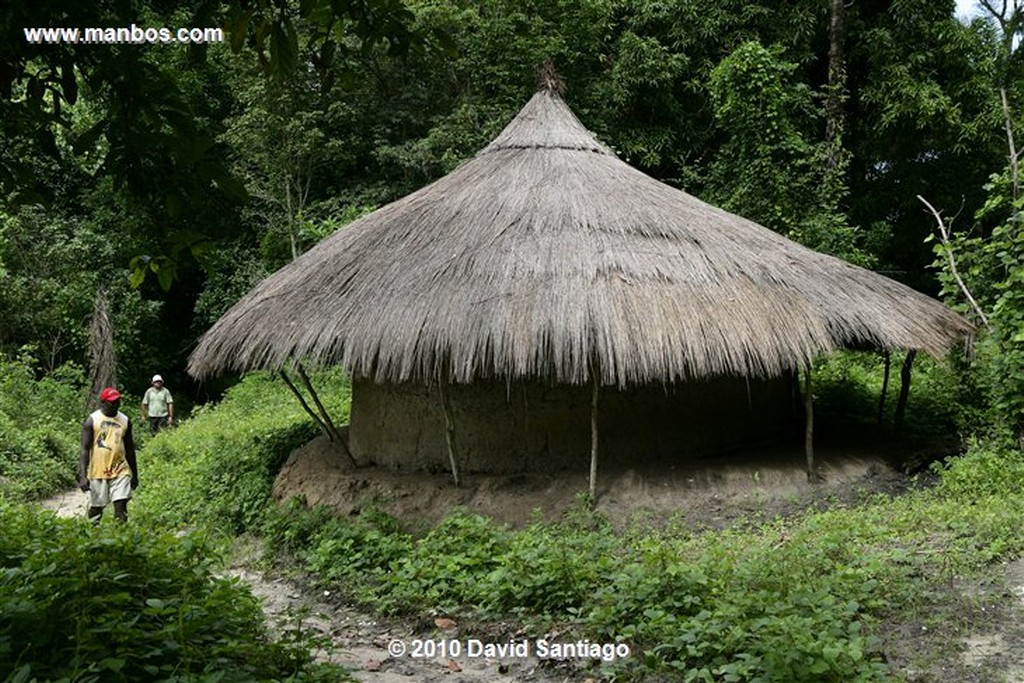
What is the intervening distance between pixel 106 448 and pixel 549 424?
134 inches

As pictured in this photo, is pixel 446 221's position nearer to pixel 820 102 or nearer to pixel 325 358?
pixel 325 358

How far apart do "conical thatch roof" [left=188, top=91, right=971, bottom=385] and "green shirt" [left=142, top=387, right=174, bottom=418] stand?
5822 mm

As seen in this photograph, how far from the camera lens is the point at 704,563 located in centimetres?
502

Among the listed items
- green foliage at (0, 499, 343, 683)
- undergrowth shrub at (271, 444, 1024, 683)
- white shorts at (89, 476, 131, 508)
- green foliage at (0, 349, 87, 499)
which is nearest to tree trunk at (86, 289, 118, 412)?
→ green foliage at (0, 349, 87, 499)

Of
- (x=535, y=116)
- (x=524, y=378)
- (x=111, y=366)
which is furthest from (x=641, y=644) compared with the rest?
(x=111, y=366)

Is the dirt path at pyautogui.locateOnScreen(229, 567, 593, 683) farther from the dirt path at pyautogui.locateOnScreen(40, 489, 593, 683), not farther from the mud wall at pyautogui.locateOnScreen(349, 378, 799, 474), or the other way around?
the mud wall at pyautogui.locateOnScreen(349, 378, 799, 474)

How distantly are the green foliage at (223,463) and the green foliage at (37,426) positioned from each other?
3.28ft

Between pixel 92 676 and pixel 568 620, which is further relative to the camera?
pixel 568 620

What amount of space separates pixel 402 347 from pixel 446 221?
5.59ft

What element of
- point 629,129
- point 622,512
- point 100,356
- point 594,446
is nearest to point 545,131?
point 594,446

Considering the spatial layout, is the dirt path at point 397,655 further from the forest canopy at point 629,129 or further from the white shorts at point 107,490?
the forest canopy at point 629,129

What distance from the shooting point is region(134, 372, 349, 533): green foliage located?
26.9ft

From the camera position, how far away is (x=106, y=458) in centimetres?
696

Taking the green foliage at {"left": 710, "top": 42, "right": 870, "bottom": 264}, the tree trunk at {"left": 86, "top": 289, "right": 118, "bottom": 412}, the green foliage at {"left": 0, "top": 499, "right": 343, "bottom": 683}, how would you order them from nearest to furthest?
the green foliage at {"left": 0, "top": 499, "right": 343, "bottom": 683} → the green foliage at {"left": 710, "top": 42, "right": 870, "bottom": 264} → the tree trunk at {"left": 86, "top": 289, "right": 118, "bottom": 412}
